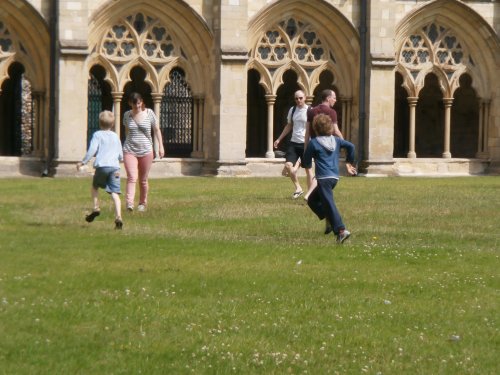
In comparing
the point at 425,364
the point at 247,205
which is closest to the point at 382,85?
the point at 247,205

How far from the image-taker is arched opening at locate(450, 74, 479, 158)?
2939 cm

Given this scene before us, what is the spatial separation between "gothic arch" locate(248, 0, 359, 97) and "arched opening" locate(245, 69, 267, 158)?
457 cm

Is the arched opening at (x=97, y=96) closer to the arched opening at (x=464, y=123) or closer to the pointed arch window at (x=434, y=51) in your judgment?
the pointed arch window at (x=434, y=51)

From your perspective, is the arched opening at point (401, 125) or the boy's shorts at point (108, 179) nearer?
the boy's shorts at point (108, 179)

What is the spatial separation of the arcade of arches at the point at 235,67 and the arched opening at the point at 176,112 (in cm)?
472

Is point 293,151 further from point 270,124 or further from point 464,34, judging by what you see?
point 464,34

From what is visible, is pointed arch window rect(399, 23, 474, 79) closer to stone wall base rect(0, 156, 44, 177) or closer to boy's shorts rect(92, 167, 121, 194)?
stone wall base rect(0, 156, 44, 177)

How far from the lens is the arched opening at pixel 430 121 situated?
30.1 metres

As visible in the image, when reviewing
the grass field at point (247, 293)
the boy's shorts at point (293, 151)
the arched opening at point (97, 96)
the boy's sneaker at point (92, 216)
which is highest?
the arched opening at point (97, 96)

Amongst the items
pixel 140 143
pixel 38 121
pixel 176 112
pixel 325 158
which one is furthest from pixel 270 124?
pixel 325 158

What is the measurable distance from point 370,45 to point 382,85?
3.02 feet

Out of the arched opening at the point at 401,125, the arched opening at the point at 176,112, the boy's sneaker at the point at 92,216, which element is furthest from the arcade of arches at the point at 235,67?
the boy's sneaker at the point at 92,216

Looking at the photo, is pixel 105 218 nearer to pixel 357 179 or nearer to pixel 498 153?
pixel 357 179

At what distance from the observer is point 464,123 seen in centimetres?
2983
